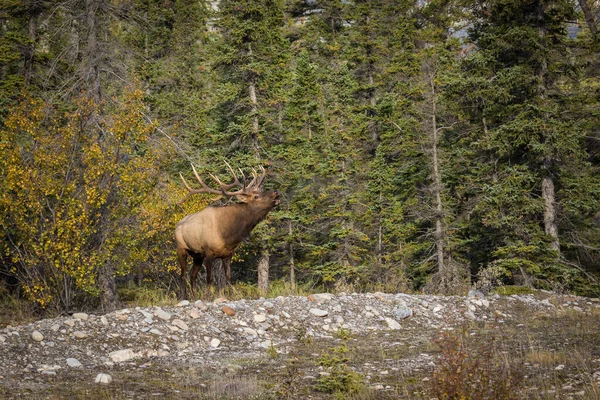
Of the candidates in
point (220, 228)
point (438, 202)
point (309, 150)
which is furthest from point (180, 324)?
point (309, 150)

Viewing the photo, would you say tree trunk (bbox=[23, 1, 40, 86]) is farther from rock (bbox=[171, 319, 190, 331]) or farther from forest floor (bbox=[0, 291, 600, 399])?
forest floor (bbox=[0, 291, 600, 399])

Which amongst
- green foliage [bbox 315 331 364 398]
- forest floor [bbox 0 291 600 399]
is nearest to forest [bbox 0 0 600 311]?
forest floor [bbox 0 291 600 399]

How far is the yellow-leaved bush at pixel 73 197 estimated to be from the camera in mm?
10633

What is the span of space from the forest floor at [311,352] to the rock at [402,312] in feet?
0.07

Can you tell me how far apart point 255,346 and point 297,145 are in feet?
47.9

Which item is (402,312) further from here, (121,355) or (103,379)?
(103,379)

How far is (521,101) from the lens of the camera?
1794 cm

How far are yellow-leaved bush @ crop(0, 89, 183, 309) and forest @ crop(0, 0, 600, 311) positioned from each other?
0.05 metres

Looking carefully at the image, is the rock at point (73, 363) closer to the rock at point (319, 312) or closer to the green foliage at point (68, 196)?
the green foliage at point (68, 196)

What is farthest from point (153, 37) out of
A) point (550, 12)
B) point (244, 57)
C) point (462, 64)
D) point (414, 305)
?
point (414, 305)

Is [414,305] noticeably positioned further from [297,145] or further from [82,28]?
[297,145]

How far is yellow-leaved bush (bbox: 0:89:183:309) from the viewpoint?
419 inches

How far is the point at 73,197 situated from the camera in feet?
36.9

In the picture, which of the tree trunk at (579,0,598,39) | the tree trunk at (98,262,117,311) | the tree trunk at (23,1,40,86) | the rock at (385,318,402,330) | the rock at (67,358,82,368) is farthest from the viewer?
the tree trunk at (23,1,40,86)
